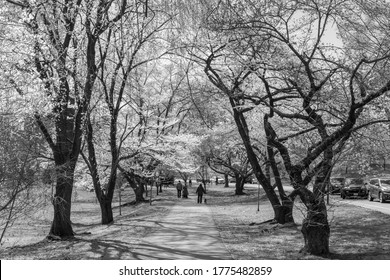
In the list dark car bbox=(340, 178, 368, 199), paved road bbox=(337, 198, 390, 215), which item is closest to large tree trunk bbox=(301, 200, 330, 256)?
paved road bbox=(337, 198, 390, 215)

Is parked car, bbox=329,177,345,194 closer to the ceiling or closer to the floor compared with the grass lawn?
closer to the ceiling

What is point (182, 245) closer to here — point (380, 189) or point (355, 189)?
point (380, 189)

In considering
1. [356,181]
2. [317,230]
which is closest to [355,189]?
[356,181]

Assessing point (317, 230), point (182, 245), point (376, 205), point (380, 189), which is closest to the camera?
point (317, 230)

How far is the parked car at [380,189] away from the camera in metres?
28.8

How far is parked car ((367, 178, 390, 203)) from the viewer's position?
28798mm

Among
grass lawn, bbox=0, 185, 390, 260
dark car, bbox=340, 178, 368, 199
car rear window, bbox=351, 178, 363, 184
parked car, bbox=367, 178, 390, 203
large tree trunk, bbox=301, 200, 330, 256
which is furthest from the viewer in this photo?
car rear window, bbox=351, 178, 363, 184

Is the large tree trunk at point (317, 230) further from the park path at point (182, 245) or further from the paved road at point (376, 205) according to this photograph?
the paved road at point (376, 205)

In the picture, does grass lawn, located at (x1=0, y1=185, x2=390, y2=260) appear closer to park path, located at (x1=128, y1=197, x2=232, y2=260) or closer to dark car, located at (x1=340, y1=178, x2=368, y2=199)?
park path, located at (x1=128, y1=197, x2=232, y2=260)

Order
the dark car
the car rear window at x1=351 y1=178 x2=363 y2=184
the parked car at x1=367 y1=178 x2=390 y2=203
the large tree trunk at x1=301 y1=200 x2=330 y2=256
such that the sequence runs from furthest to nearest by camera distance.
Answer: the car rear window at x1=351 y1=178 x2=363 y2=184
the dark car
the parked car at x1=367 y1=178 x2=390 y2=203
the large tree trunk at x1=301 y1=200 x2=330 y2=256

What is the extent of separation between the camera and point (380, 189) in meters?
29.3

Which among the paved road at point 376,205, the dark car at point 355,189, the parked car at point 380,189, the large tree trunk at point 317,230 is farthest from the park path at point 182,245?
the dark car at point 355,189

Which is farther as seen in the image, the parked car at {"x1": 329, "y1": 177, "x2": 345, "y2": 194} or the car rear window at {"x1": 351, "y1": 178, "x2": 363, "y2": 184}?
the car rear window at {"x1": 351, "y1": 178, "x2": 363, "y2": 184}

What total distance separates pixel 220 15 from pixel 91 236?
9.74 meters
